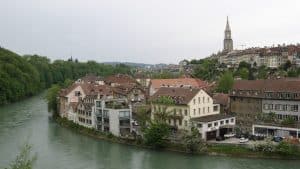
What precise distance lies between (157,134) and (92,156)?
4.86m

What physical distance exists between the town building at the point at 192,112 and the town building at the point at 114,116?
227 centimetres

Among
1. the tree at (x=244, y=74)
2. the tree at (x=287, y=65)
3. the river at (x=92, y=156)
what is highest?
the tree at (x=287, y=65)

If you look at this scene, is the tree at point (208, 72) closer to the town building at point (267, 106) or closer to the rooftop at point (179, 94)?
the town building at point (267, 106)

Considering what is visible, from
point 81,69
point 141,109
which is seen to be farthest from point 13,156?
point 81,69

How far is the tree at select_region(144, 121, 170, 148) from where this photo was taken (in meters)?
31.5

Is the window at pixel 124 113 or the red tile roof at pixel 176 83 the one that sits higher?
the red tile roof at pixel 176 83

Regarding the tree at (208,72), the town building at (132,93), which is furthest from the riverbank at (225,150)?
the tree at (208,72)

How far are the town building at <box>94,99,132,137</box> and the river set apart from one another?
177cm

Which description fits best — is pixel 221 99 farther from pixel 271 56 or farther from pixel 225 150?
pixel 271 56

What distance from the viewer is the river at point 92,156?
2780cm

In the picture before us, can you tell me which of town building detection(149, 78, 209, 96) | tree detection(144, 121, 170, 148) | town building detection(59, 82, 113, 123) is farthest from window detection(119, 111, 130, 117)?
town building detection(149, 78, 209, 96)

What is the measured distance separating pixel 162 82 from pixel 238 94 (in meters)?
21.2

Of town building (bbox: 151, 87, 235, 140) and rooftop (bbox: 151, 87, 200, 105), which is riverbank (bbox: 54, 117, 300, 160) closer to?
town building (bbox: 151, 87, 235, 140)

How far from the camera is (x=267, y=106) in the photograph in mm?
36406
